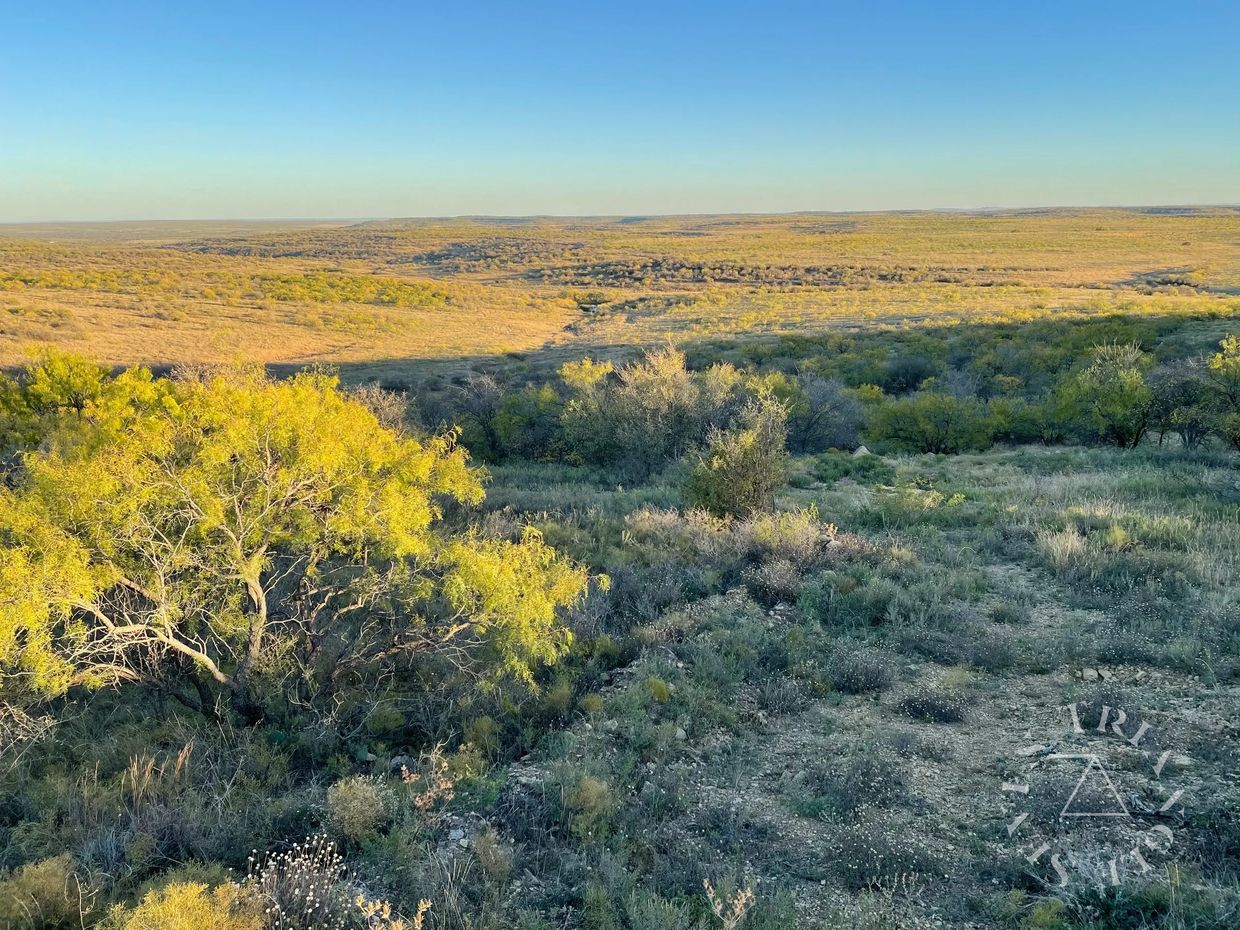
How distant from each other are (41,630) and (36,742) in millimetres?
1851

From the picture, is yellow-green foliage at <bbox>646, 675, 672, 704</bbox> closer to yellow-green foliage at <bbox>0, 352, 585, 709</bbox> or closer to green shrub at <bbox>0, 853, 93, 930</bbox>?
yellow-green foliage at <bbox>0, 352, 585, 709</bbox>

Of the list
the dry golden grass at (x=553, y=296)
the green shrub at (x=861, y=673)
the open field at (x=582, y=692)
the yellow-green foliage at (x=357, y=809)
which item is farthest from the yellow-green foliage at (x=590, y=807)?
the dry golden grass at (x=553, y=296)

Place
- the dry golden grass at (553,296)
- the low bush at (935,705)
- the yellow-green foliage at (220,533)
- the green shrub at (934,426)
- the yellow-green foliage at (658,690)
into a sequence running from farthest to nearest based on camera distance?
the dry golden grass at (553,296) → the green shrub at (934,426) → the yellow-green foliage at (658,690) → the low bush at (935,705) → the yellow-green foliage at (220,533)

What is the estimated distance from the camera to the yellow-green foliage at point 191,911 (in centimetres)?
369

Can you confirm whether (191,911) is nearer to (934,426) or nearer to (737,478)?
(737,478)

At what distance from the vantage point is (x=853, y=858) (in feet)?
15.8

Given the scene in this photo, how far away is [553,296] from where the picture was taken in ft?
221

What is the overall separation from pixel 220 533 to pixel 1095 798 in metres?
7.18

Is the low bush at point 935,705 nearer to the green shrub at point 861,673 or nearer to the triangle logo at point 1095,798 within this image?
the green shrub at point 861,673

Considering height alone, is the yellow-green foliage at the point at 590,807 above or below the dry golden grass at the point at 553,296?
below

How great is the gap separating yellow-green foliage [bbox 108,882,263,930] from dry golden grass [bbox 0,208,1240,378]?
Answer: 87.6ft

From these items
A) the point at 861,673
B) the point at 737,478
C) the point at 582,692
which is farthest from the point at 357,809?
the point at 737,478

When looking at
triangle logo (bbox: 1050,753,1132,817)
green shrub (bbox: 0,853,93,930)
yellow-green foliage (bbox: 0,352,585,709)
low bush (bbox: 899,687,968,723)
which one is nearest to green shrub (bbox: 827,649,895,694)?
low bush (bbox: 899,687,968,723)

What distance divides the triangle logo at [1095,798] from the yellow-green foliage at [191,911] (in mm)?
5178
